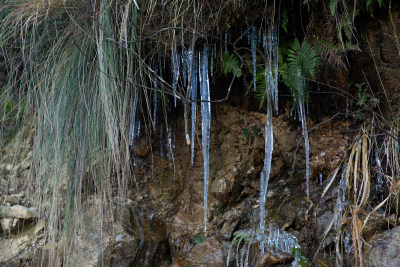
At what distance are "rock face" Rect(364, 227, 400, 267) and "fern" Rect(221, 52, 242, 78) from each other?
116cm

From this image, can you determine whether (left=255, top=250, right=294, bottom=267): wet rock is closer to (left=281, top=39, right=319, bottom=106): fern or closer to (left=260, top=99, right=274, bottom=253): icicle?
(left=260, top=99, right=274, bottom=253): icicle

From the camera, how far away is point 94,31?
233 centimetres

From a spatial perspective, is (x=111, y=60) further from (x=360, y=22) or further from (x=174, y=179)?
(x=360, y=22)

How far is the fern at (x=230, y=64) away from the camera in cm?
239

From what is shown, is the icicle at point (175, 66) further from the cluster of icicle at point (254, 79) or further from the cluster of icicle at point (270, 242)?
the cluster of icicle at point (270, 242)

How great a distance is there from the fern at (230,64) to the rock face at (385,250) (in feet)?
3.82

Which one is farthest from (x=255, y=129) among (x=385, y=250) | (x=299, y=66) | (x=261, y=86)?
(x=385, y=250)

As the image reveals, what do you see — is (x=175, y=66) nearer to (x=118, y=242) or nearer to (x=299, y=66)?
(x=299, y=66)

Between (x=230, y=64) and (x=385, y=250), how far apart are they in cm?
129

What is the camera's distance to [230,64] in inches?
94.6

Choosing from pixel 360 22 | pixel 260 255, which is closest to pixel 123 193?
pixel 260 255

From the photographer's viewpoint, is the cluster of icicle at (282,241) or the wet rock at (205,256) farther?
the wet rock at (205,256)

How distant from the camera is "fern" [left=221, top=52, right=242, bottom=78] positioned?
2391mm

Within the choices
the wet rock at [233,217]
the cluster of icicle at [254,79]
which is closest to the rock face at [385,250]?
the cluster of icicle at [254,79]
